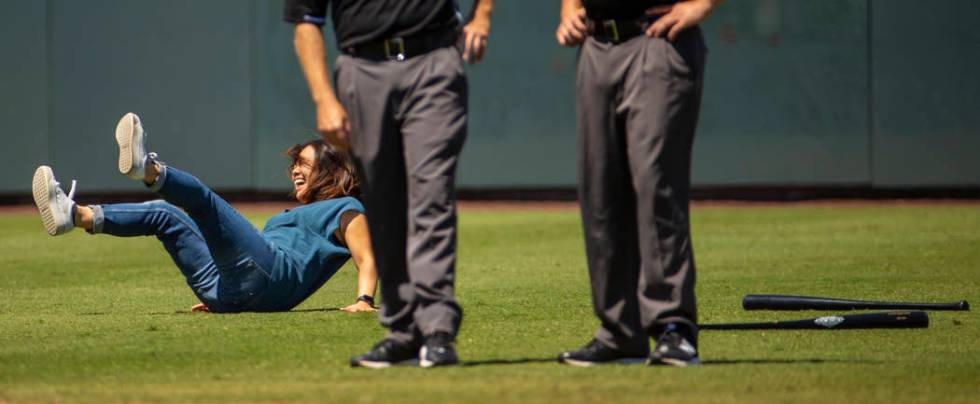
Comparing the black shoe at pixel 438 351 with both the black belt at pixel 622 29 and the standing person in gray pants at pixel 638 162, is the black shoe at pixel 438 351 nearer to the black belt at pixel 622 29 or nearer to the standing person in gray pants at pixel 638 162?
the standing person in gray pants at pixel 638 162

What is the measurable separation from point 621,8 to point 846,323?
2.19 meters

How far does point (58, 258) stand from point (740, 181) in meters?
11.1

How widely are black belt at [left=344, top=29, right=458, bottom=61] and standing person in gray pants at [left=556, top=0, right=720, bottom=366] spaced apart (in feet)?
1.46

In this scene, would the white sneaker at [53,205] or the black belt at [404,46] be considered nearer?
the black belt at [404,46]

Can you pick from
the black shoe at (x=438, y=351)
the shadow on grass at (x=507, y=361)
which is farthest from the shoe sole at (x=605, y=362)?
the black shoe at (x=438, y=351)

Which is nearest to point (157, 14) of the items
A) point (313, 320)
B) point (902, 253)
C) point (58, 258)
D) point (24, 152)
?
point (24, 152)

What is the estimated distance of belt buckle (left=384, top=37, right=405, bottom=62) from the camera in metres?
5.73

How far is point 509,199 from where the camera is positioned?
74.7 feet

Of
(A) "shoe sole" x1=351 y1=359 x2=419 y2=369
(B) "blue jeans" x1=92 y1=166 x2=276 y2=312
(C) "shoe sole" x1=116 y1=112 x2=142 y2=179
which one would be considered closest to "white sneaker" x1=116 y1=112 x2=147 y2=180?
(C) "shoe sole" x1=116 y1=112 x2=142 y2=179

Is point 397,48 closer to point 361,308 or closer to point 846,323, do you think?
point 846,323

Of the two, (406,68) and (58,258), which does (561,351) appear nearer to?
(406,68)

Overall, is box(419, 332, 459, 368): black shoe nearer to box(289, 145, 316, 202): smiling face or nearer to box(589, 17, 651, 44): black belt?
box(589, 17, 651, 44): black belt

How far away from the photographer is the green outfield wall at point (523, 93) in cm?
2150

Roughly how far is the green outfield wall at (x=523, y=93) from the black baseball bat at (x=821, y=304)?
43.5ft
